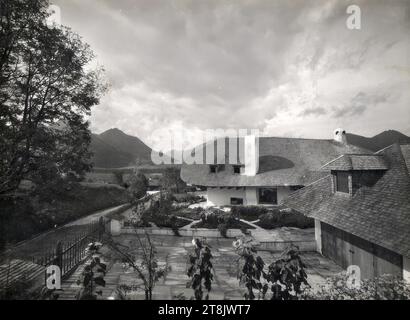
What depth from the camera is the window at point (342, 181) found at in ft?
35.9

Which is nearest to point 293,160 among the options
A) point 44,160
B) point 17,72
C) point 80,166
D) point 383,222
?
point 383,222

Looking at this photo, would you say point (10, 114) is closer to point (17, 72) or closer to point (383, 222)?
point (17, 72)

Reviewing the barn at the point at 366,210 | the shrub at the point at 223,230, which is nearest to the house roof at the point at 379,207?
the barn at the point at 366,210

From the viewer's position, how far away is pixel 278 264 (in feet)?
17.3

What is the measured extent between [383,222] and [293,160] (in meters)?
15.1

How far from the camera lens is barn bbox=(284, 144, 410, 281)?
771 cm

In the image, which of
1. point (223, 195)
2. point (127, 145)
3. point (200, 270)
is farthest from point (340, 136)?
point (127, 145)

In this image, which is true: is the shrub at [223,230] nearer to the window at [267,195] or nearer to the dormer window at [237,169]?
the window at [267,195]

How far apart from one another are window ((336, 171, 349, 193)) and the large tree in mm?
13248

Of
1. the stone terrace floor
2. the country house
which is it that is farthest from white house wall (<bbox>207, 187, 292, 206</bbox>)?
the stone terrace floor

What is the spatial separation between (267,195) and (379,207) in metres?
13.3

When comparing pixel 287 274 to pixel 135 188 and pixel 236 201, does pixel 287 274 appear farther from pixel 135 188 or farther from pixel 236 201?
pixel 135 188

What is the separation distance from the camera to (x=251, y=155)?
22.4 m

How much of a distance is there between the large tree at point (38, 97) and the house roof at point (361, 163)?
13.0 m
